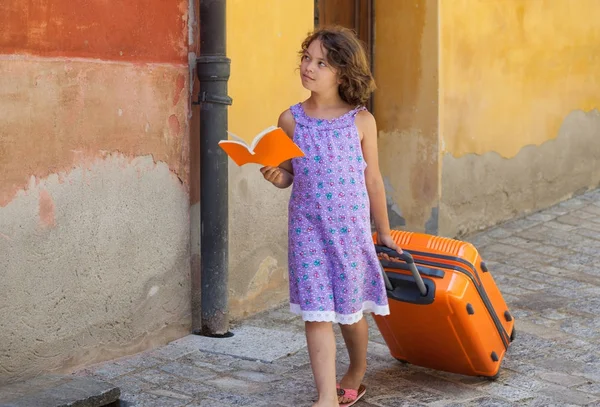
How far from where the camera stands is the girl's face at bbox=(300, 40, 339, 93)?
13.7 ft

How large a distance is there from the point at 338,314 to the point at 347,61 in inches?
40.6

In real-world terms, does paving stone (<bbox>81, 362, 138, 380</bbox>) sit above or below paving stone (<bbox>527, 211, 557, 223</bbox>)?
below

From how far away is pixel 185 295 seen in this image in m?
5.46

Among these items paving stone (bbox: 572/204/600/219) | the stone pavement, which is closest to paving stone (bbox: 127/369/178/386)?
the stone pavement

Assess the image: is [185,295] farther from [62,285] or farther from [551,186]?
[551,186]

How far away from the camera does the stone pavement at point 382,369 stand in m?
4.50

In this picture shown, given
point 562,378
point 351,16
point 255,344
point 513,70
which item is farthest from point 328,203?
point 513,70

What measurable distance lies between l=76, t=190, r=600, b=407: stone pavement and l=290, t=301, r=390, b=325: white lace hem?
448mm

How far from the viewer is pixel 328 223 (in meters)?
4.14

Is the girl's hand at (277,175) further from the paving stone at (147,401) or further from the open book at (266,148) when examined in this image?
the paving stone at (147,401)

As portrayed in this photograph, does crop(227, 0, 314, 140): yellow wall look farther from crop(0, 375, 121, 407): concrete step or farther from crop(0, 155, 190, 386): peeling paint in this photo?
crop(0, 375, 121, 407): concrete step

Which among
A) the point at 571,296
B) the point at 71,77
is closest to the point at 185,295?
the point at 71,77

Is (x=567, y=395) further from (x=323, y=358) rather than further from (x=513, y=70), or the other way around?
(x=513, y=70)

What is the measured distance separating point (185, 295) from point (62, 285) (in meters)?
0.92
